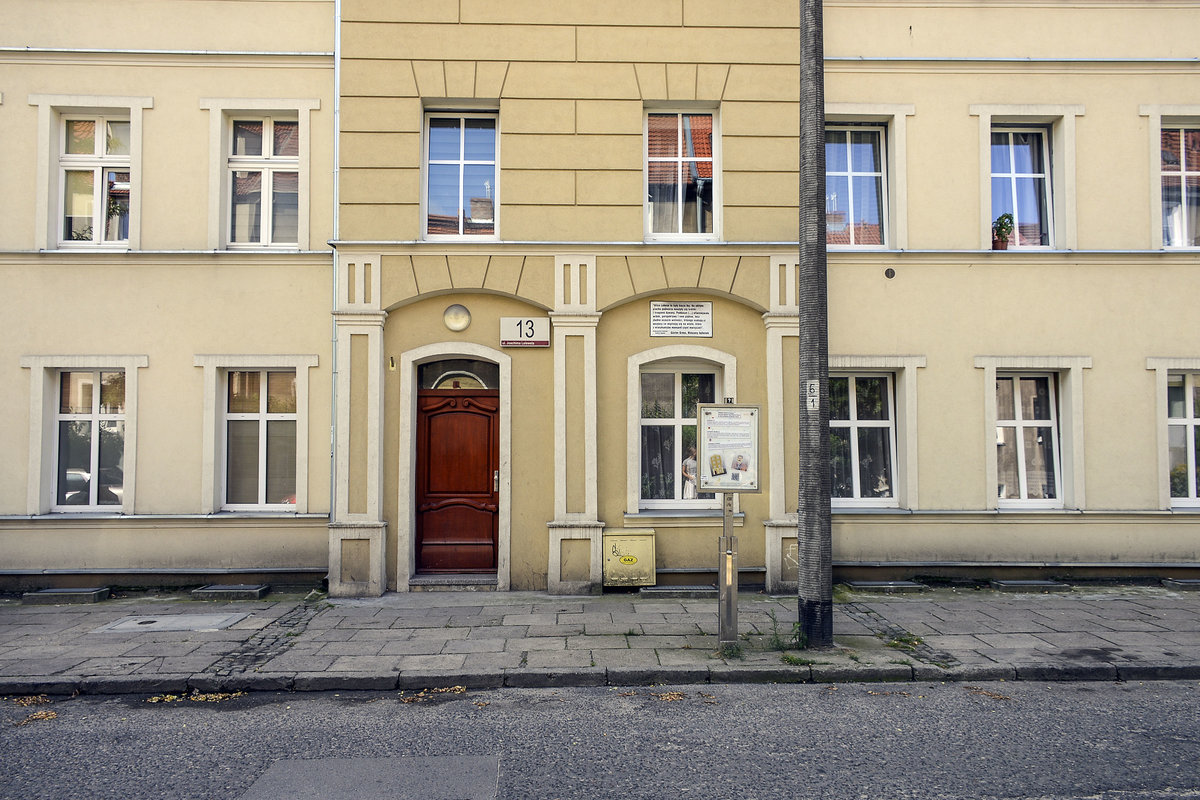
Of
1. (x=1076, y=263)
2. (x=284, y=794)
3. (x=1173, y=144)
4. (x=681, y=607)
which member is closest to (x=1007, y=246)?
(x=1076, y=263)

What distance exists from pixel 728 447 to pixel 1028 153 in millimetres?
7045

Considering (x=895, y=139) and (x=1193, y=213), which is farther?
(x=1193, y=213)

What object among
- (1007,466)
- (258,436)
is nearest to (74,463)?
(258,436)

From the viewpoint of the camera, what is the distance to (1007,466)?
10.2m

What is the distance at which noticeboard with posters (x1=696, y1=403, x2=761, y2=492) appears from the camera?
22.9ft

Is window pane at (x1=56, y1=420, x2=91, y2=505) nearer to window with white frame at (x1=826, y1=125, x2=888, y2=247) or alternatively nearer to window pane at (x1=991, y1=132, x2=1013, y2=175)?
window with white frame at (x1=826, y1=125, x2=888, y2=247)

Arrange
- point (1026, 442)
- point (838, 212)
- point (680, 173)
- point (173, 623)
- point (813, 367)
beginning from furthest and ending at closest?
point (838, 212) → point (1026, 442) → point (680, 173) → point (173, 623) → point (813, 367)

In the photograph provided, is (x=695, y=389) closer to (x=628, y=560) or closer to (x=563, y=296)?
(x=563, y=296)

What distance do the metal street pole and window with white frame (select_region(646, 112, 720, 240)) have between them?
9.04ft

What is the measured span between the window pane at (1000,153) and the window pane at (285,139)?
31.4 ft

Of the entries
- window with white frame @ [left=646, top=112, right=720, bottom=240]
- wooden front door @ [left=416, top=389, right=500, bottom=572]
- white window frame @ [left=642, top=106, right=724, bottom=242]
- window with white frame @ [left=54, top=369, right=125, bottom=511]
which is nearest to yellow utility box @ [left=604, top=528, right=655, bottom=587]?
wooden front door @ [left=416, top=389, right=500, bottom=572]

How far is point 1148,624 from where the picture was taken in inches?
311

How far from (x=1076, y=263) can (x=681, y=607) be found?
275 inches

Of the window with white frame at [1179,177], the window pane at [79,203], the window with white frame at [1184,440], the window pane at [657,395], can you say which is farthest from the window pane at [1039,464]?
the window pane at [79,203]
